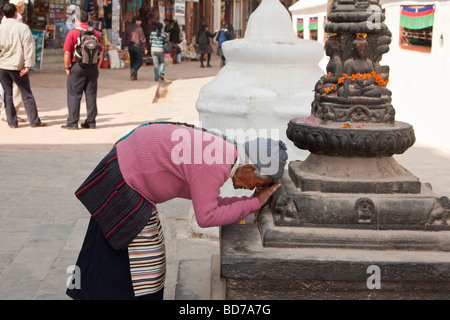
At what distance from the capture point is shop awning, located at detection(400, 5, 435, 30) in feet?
30.7

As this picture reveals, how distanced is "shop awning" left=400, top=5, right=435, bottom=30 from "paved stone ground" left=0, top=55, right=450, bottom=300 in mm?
2139

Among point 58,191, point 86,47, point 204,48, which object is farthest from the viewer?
point 204,48

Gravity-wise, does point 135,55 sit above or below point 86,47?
below

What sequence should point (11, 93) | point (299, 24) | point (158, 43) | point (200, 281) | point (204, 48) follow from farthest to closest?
point (204, 48), point (299, 24), point (158, 43), point (11, 93), point (200, 281)

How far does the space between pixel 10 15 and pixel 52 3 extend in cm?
1072

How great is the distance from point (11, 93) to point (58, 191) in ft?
12.2

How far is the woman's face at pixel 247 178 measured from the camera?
2727 millimetres

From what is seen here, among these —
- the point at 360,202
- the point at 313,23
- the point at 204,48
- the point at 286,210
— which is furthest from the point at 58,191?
the point at 204,48

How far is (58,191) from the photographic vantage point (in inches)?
246

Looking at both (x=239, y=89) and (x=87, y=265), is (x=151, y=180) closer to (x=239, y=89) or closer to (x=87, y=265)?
(x=87, y=265)

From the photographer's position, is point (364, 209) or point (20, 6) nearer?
point (364, 209)

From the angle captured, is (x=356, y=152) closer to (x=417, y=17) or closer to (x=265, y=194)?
(x=265, y=194)

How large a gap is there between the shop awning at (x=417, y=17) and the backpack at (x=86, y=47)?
510cm

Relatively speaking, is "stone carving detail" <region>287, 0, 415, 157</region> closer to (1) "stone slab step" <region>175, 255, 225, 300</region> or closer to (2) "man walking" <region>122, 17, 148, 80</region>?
(1) "stone slab step" <region>175, 255, 225, 300</region>
